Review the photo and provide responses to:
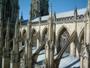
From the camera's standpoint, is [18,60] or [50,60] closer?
[50,60]

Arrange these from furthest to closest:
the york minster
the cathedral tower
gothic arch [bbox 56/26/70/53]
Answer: the cathedral tower, gothic arch [bbox 56/26/70/53], the york minster

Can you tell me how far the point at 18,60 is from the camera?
22.0 meters

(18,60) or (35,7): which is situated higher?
(35,7)

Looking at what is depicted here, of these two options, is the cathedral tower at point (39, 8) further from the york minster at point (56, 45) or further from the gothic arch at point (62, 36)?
the gothic arch at point (62, 36)

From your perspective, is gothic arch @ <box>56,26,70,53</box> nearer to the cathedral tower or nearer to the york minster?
the york minster

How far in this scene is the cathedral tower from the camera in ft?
144

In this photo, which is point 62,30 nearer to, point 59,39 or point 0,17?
point 59,39

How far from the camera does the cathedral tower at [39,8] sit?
44.0 m

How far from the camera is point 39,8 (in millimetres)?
44156

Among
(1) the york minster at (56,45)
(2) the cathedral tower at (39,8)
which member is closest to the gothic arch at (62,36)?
(1) the york minster at (56,45)

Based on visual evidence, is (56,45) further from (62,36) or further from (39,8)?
(39,8)

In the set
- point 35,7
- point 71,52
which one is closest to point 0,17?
point 35,7

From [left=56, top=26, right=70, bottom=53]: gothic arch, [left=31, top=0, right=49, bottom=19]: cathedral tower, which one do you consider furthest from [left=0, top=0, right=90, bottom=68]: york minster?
[left=31, top=0, right=49, bottom=19]: cathedral tower

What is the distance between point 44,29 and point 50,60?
1172 centimetres
